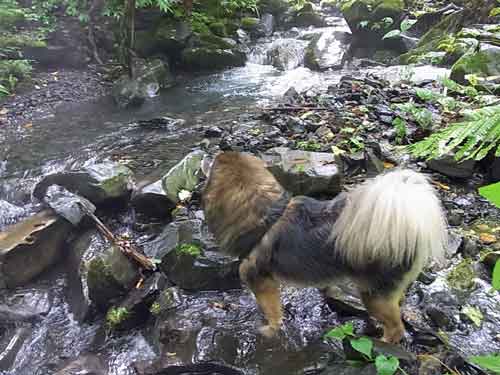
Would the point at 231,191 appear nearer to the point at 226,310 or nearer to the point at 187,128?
the point at 226,310

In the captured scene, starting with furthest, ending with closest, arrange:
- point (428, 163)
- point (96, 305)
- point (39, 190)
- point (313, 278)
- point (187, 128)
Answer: point (187, 128) → point (39, 190) → point (428, 163) → point (96, 305) → point (313, 278)

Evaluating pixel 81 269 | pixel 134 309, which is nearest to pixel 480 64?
pixel 134 309

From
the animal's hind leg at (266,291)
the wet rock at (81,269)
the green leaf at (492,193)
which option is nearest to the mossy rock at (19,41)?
the wet rock at (81,269)

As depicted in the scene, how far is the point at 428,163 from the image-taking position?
482 cm

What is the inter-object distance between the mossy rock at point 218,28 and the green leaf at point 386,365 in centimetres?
1046

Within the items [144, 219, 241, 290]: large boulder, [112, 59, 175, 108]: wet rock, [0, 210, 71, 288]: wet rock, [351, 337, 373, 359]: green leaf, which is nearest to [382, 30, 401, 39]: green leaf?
[112, 59, 175, 108]: wet rock

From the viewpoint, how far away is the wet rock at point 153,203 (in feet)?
15.3

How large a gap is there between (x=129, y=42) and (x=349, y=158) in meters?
6.16

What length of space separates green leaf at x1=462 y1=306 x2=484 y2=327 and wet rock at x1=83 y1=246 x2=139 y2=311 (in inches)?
106

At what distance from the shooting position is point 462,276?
3441 millimetres

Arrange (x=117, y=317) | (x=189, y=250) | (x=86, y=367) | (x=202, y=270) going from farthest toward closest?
(x=189, y=250) → (x=202, y=270) → (x=117, y=317) → (x=86, y=367)

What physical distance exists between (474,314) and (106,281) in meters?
2.90

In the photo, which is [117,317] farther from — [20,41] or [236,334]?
[20,41]

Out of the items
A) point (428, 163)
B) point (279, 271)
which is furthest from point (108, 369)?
point (428, 163)
